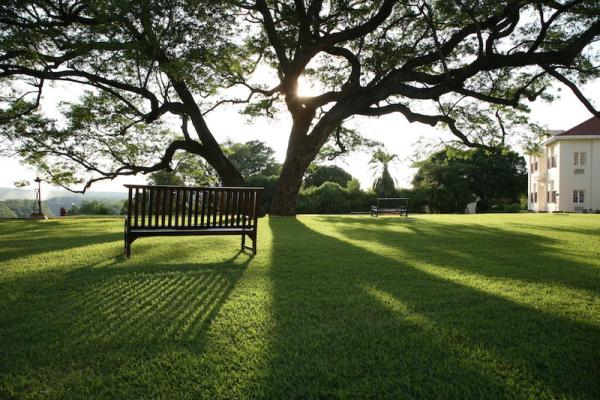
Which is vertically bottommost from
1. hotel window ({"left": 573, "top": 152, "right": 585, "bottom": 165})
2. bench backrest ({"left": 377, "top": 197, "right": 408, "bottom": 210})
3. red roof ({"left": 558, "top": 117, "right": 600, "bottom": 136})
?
bench backrest ({"left": 377, "top": 197, "right": 408, "bottom": 210})

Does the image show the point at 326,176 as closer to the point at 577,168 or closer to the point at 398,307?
the point at 577,168

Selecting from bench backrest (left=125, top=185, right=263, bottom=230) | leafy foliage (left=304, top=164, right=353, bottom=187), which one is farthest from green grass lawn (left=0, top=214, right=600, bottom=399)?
leafy foliage (left=304, top=164, right=353, bottom=187)

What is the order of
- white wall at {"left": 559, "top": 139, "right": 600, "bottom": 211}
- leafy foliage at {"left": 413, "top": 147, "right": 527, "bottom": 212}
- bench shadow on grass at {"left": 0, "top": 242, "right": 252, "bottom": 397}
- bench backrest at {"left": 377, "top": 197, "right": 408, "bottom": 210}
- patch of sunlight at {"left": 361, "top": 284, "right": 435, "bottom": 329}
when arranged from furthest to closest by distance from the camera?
1. leafy foliage at {"left": 413, "top": 147, "right": 527, "bottom": 212}
2. white wall at {"left": 559, "top": 139, "right": 600, "bottom": 211}
3. bench backrest at {"left": 377, "top": 197, "right": 408, "bottom": 210}
4. patch of sunlight at {"left": 361, "top": 284, "right": 435, "bottom": 329}
5. bench shadow on grass at {"left": 0, "top": 242, "right": 252, "bottom": 397}

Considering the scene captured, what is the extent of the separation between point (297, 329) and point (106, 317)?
164 cm

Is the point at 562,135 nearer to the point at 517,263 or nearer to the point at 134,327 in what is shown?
the point at 517,263

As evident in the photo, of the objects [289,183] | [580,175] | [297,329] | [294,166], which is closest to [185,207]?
[297,329]

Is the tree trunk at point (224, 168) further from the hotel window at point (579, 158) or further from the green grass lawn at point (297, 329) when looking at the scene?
the hotel window at point (579, 158)

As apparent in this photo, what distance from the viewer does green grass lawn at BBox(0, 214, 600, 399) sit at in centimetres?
207

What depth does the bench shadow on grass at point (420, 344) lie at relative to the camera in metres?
2.05

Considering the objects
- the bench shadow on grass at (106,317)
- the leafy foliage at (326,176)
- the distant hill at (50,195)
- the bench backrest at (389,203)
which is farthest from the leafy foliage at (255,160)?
the bench shadow on grass at (106,317)

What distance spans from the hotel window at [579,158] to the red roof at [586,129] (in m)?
2.12

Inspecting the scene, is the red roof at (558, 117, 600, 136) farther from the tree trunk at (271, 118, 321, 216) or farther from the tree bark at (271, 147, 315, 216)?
the tree bark at (271, 147, 315, 216)

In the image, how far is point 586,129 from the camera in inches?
1473

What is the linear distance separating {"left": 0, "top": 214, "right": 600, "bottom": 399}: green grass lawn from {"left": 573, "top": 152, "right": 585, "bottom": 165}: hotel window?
40.5m
